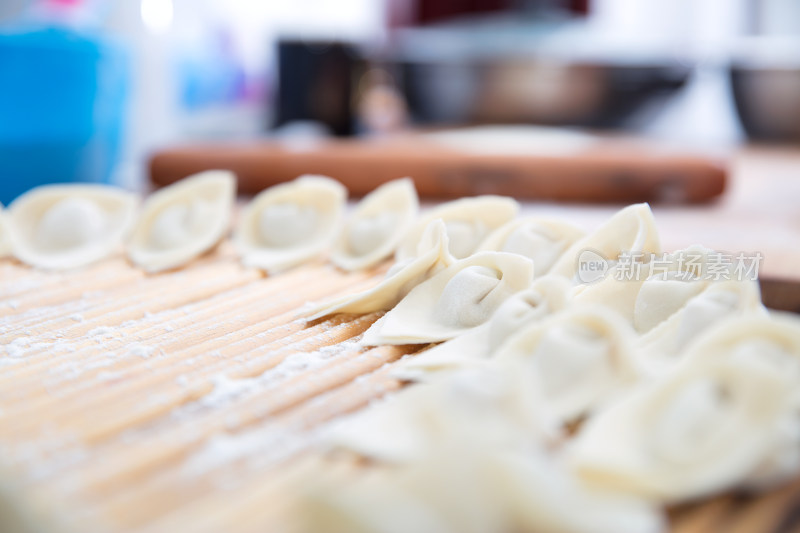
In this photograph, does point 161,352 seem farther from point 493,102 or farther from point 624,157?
point 493,102

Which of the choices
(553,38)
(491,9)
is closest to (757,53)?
(553,38)

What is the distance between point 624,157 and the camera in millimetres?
1834

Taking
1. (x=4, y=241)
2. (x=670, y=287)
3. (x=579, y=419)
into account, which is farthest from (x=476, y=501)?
(x=4, y=241)

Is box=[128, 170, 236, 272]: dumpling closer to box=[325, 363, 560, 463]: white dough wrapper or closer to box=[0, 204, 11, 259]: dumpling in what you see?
box=[0, 204, 11, 259]: dumpling

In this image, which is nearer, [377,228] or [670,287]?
[670,287]

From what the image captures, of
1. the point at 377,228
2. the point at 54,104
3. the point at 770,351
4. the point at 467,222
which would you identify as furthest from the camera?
the point at 54,104

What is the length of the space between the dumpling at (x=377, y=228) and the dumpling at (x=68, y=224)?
396 mm

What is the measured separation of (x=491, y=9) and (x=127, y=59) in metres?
2.90

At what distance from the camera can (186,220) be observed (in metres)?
1.31

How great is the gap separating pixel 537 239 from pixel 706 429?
19.2 inches

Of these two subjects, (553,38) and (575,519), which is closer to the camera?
(575,519)

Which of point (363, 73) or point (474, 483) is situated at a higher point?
point (363, 73)

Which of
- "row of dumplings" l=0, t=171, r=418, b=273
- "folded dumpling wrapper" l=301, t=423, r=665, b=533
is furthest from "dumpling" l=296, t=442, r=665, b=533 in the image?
"row of dumplings" l=0, t=171, r=418, b=273

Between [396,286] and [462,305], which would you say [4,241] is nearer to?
[396,286]
